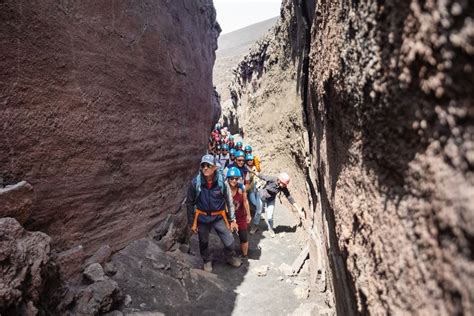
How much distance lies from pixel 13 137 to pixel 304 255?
4.65 m

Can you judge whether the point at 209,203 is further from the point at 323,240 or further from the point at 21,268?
the point at 21,268

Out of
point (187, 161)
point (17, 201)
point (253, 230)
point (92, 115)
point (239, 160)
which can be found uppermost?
point (92, 115)

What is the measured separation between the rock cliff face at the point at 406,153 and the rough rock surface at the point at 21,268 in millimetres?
2543

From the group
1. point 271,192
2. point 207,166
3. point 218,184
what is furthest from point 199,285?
point 271,192

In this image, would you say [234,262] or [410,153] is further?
[234,262]

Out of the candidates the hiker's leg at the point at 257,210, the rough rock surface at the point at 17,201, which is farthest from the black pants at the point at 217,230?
the rough rock surface at the point at 17,201

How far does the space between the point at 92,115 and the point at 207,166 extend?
171cm

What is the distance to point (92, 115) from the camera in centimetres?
404

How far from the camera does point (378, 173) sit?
62.1 inches

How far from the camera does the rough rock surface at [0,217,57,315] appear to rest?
2406 millimetres

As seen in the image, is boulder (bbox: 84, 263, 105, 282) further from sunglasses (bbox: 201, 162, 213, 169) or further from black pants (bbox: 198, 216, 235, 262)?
sunglasses (bbox: 201, 162, 213, 169)

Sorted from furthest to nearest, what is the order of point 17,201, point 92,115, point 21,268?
point 92,115 < point 17,201 < point 21,268

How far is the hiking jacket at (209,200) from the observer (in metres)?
4.87

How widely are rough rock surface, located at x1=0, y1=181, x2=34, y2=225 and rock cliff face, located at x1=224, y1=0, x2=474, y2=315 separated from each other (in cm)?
290
